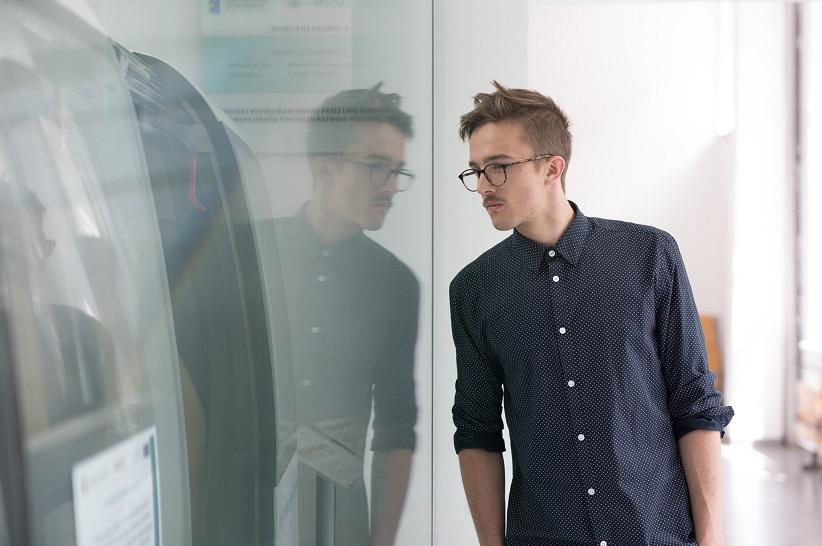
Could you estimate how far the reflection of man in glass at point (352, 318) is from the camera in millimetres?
958

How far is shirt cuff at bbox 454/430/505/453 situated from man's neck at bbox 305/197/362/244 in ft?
1.92

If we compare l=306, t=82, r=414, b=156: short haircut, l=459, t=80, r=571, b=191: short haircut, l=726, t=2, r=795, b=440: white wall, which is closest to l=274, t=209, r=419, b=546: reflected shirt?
l=306, t=82, r=414, b=156: short haircut

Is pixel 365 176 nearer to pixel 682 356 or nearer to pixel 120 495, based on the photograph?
pixel 120 495

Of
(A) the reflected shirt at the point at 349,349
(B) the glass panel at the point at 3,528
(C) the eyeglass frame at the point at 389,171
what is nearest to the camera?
(B) the glass panel at the point at 3,528

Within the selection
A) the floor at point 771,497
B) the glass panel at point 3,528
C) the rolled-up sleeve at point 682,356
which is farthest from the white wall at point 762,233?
the glass panel at point 3,528

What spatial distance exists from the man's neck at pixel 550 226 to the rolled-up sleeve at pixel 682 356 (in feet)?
0.65

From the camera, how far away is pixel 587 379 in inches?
57.2

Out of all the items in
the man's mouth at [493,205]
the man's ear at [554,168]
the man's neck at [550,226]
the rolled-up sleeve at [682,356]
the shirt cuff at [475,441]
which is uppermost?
the man's ear at [554,168]

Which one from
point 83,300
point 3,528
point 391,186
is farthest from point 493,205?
point 3,528

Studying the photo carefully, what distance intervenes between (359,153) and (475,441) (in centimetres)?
68

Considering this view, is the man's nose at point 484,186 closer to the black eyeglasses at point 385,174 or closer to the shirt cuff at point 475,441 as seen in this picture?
the black eyeglasses at point 385,174

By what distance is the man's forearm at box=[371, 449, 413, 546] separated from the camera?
1206 mm

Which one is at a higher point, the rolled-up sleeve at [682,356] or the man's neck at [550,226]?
the man's neck at [550,226]

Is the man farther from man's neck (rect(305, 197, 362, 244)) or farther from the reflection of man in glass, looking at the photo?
man's neck (rect(305, 197, 362, 244))
